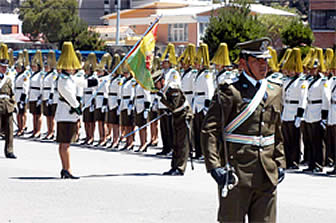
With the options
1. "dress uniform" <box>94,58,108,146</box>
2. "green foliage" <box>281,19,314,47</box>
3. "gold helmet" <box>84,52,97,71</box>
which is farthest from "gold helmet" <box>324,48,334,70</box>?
"green foliage" <box>281,19,314,47</box>

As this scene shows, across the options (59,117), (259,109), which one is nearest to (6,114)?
(59,117)

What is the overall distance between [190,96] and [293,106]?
265 centimetres

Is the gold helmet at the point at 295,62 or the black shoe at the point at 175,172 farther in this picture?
the gold helmet at the point at 295,62

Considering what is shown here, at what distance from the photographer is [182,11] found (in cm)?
7706

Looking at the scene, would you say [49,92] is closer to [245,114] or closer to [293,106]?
[293,106]

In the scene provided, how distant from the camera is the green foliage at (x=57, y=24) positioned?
62375 mm

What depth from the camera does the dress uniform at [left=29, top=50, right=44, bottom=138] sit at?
2070 cm

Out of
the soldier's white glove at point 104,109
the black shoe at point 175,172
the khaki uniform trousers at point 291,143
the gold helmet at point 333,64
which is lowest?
the black shoe at point 175,172

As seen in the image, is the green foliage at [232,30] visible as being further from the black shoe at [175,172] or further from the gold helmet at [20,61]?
the black shoe at [175,172]

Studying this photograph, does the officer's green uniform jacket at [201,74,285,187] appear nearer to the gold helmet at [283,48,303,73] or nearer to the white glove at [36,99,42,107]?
the gold helmet at [283,48,303,73]

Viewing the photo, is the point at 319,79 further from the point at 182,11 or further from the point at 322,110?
the point at 182,11

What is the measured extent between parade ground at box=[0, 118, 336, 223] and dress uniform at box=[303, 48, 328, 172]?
17.3 inches

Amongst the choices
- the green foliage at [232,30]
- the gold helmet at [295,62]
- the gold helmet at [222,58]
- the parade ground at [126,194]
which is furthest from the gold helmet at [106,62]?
the green foliage at [232,30]

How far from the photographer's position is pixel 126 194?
37.4 feet
